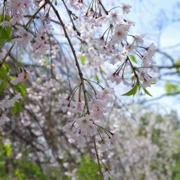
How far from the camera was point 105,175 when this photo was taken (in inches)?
45.5

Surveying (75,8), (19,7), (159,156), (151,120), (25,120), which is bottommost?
(19,7)

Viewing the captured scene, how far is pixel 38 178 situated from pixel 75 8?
7.79 ft

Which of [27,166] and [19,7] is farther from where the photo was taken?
[27,166]

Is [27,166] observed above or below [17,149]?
below

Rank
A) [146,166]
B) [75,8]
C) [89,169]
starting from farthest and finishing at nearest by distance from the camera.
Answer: [146,166], [89,169], [75,8]

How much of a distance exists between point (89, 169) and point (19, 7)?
2086 millimetres

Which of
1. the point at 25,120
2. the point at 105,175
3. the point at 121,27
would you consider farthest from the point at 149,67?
the point at 25,120

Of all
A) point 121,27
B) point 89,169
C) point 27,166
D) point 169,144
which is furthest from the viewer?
point 169,144

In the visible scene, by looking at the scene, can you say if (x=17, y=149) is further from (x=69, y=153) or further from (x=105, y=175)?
(x=105, y=175)

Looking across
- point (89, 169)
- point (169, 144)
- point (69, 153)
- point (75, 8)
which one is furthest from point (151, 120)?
point (75, 8)

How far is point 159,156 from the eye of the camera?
9.20 meters

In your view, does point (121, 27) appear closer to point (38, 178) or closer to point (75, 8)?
point (75, 8)

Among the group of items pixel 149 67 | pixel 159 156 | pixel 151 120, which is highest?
pixel 151 120

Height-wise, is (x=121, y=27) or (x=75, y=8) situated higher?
(x=75, y=8)
